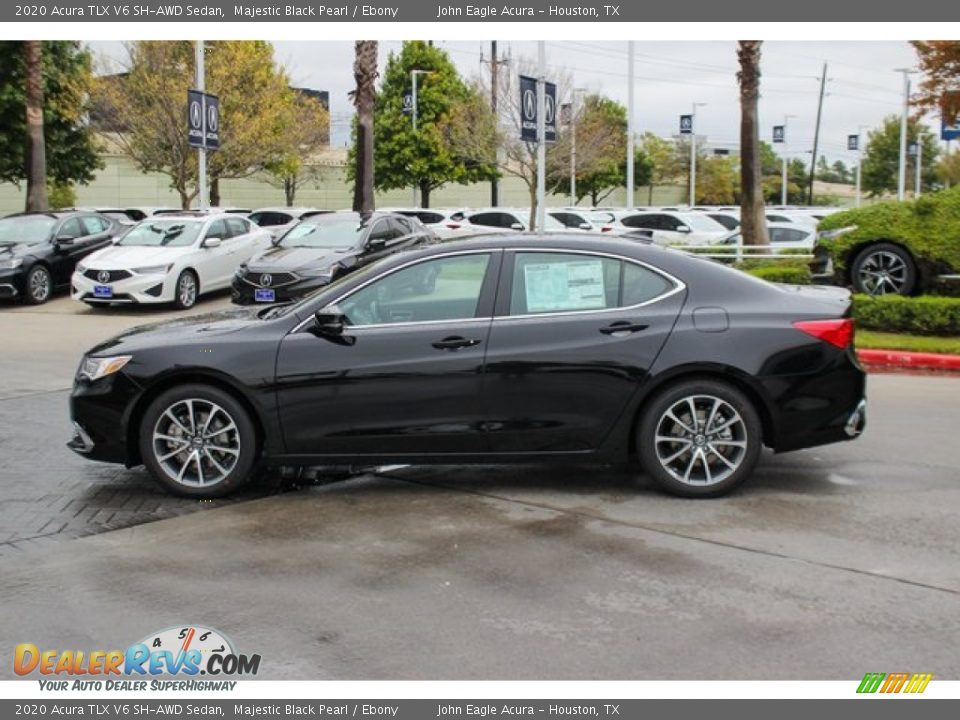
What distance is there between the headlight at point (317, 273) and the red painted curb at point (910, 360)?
8330 mm

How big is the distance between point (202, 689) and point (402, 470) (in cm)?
340

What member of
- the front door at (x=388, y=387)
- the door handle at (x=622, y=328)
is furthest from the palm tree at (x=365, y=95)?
the door handle at (x=622, y=328)

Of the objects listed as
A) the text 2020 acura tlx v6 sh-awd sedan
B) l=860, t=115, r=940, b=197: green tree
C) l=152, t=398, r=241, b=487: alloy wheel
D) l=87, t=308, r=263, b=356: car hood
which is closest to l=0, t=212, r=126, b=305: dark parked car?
l=87, t=308, r=263, b=356: car hood

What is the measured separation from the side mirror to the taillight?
9.03 feet

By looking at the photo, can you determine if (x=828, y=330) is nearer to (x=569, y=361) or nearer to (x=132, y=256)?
(x=569, y=361)

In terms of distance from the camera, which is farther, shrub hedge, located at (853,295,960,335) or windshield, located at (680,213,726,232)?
windshield, located at (680,213,726,232)

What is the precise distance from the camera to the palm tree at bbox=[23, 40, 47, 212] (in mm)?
26234

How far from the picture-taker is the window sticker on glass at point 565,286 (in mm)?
6961

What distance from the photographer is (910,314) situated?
1378cm

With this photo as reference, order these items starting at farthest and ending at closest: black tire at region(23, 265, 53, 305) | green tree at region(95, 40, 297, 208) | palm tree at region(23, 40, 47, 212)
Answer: green tree at region(95, 40, 297, 208), palm tree at region(23, 40, 47, 212), black tire at region(23, 265, 53, 305)

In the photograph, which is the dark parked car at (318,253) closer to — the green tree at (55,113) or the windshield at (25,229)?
the windshield at (25,229)

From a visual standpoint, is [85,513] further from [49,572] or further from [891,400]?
[891,400]

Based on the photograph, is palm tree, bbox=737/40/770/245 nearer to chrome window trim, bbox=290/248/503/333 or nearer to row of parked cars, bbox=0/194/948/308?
row of parked cars, bbox=0/194/948/308

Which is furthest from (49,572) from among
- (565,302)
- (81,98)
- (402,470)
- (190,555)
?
(81,98)
